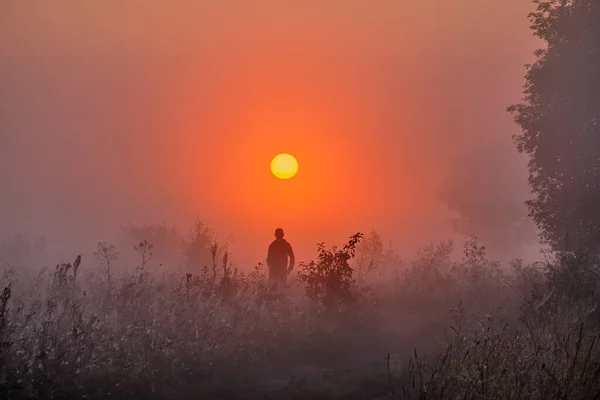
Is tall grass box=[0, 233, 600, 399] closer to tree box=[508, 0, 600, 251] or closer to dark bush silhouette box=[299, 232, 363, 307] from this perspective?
dark bush silhouette box=[299, 232, 363, 307]

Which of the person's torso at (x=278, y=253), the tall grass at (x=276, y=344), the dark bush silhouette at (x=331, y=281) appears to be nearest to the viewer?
the tall grass at (x=276, y=344)

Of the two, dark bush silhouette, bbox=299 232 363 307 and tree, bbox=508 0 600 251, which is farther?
tree, bbox=508 0 600 251

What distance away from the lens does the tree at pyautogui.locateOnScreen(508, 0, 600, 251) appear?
48.2ft

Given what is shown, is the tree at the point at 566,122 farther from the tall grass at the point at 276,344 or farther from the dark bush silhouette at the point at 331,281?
the dark bush silhouette at the point at 331,281

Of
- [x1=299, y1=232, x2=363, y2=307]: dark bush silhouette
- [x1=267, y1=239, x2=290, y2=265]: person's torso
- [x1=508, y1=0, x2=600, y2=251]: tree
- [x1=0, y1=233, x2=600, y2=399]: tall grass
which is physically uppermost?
[x1=508, y1=0, x2=600, y2=251]: tree

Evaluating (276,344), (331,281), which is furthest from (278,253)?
(276,344)

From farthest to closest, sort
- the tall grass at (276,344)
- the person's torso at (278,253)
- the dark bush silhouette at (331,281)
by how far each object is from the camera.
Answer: the person's torso at (278,253) → the dark bush silhouette at (331,281) → the tall grass at (276,344)

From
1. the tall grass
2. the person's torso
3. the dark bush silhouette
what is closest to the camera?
the tall grass

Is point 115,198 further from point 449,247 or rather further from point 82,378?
point 82,378

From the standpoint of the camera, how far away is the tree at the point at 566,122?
14703mm

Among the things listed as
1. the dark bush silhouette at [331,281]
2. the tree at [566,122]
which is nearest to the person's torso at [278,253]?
the dark bush silhouette at [331,281]

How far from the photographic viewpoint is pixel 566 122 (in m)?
15.4

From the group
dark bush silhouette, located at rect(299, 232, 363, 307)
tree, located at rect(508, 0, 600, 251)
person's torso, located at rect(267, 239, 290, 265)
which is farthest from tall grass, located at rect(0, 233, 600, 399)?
tree, located at rect(508, 0, 600, 251)

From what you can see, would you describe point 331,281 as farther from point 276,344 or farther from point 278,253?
point 276,344
